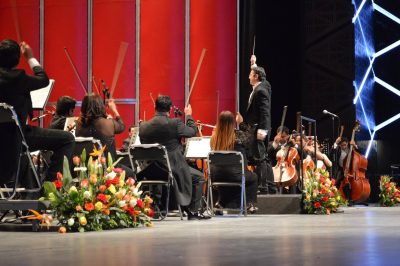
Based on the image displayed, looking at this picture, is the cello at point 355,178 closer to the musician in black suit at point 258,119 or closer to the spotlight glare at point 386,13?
the musician in black suit at point 258,119

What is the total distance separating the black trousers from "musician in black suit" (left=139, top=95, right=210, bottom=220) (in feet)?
4.57

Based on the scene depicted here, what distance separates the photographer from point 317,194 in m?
8.31

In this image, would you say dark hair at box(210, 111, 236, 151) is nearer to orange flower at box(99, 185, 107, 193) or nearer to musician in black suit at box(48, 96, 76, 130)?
musician in black suit at box(48, 96, 76, 130)

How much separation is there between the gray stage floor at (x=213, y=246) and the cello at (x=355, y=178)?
517 centimetres

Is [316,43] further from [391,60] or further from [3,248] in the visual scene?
[3,248]

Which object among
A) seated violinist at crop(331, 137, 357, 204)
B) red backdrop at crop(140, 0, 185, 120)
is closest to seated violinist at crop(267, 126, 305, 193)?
seated violinist at crop(331, 137, 357, 204)

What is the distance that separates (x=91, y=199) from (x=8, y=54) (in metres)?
1.14

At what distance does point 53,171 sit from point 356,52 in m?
7.51

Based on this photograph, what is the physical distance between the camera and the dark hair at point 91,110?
6.64 m

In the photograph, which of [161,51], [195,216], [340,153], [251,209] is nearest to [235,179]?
[251,209]

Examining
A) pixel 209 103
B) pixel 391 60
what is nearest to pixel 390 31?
pixel 391 60

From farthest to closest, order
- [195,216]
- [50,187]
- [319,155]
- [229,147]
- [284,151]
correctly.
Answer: [319,155] → [284,151] → [229,147] → [195,216] → [50,187]

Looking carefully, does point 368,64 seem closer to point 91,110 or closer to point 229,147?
point 229,147

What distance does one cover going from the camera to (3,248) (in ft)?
13.4
